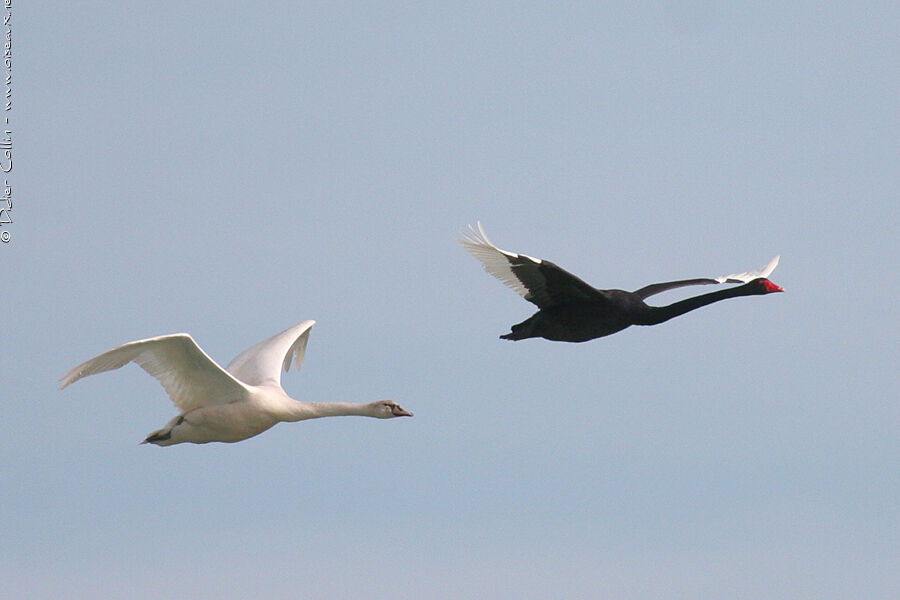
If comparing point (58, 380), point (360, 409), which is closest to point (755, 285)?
point (360, 409)

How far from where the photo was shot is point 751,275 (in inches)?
1024

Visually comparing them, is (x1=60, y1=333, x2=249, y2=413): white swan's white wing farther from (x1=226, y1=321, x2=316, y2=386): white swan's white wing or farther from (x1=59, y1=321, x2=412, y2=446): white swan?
(x1=226, y1=321, x2=316, y2=386): white swan's white wing

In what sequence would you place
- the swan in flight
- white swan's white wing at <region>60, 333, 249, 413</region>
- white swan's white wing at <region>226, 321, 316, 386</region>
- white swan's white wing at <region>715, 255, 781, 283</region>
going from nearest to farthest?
1. white swan's white wing at <region>60, 333, 249, 413</region>
2. the swan in flight
3. white swan's white wing at <region>226, 321, 316, 386</region>
4. white swan's white wing at <region>715, 255, 781, 283</region>

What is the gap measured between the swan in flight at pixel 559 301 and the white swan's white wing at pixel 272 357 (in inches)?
122

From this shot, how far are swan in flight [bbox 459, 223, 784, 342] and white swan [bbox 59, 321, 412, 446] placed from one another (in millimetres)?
2135

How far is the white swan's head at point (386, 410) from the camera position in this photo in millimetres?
22359

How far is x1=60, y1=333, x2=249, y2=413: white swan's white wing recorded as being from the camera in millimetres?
20266

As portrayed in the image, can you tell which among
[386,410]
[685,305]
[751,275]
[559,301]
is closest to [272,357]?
[386,410]

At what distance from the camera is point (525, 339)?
75.8ft

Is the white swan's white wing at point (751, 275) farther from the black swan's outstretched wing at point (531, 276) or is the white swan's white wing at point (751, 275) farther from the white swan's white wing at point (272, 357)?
the white swan's white wing at point (272, 357)

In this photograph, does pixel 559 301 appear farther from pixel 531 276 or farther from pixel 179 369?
pixel 179 369

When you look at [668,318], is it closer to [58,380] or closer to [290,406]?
[290,406]

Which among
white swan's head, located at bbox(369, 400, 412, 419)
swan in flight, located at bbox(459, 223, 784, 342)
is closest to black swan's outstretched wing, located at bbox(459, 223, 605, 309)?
swan in flight, located at bbox(459, 223, 784, 342)

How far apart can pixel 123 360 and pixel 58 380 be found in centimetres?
101
